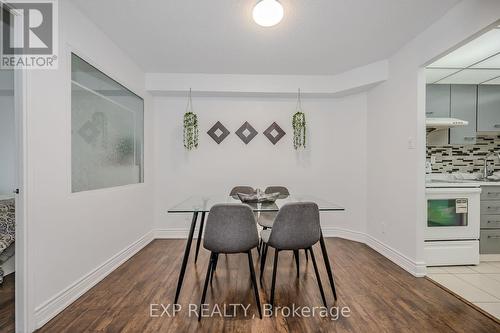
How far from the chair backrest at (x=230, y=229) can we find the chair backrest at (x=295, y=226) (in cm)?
18

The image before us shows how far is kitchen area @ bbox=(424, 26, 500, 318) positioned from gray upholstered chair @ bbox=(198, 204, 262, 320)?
1.86 meters

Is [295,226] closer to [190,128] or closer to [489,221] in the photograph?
[190,128]

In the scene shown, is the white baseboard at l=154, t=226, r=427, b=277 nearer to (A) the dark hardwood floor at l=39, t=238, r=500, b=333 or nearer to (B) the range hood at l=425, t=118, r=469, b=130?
(A) the dark hardwood floor at l=39, t=238, r=500, b=333

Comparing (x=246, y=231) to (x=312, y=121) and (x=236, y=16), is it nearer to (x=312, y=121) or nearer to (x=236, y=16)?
(x=236, y=16)

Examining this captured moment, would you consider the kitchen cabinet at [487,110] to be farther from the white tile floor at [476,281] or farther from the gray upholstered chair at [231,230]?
the gray upholstered chair at [231,230]

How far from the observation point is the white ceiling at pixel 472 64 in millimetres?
2217

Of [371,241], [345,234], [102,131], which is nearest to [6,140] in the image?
[102,131]

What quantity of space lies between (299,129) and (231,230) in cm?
222

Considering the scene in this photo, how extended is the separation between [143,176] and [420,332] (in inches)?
128

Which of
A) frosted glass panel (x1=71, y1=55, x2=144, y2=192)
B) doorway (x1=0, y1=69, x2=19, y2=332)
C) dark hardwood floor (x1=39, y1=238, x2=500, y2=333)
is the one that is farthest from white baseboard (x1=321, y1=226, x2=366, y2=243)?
doorway (x1=0, y1=69, x2=19, y2=332)

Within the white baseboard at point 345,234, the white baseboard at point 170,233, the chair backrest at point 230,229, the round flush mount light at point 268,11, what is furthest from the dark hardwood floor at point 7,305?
the white baseboard at point 345,234

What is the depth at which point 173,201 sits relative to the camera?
3.60 meters

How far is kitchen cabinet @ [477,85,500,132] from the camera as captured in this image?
310 cm

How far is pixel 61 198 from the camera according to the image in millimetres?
1808
